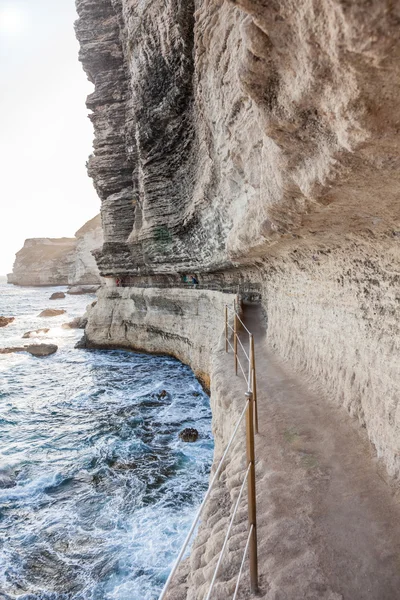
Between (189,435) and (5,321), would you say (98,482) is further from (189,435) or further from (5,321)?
(5,321)

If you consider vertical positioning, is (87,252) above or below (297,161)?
above

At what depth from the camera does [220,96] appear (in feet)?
27.9

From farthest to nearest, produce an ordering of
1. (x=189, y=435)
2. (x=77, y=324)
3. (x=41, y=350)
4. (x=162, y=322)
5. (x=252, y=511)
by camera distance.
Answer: (x=77, y=324) < (x=41, y=350) < (x=162, y=322) < (x=189, y=435) < (x=252, y=511)

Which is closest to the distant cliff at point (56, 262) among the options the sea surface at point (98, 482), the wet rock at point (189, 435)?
the sea surface at point (98, 482)

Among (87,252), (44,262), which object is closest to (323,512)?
(87,252)

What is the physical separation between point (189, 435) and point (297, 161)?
8789 mm

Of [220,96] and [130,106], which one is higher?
[130,106]

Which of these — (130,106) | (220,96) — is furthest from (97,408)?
(130,106)

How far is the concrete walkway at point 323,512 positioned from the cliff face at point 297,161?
346 mm

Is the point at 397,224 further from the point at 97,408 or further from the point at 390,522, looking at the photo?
the point at 97,408

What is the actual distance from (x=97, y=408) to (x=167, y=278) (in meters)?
8.64

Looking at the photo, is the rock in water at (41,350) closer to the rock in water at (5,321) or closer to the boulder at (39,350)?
the boulder at (39,350)

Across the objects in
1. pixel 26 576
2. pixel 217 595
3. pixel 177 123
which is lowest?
pixel 26 576

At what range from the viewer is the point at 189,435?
9.82 meters
